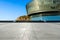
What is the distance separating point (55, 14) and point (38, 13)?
8.19 meters

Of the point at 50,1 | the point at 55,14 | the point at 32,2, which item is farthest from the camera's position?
the point at 32,2

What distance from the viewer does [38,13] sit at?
7531 cm

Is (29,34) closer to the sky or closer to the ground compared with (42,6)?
closer to the ground

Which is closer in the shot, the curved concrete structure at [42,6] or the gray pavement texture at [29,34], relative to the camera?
the gray pavement texture at [29,34]

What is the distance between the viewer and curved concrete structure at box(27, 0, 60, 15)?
74.8 meters

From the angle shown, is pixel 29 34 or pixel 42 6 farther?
pixel 42 6

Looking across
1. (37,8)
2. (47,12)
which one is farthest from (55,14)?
(37,8)

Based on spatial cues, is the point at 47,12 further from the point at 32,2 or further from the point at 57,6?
the point at 32,2

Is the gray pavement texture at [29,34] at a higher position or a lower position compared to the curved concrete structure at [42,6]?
lower

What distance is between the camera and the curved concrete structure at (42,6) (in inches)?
2943

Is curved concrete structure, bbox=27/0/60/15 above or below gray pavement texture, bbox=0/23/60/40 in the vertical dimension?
above

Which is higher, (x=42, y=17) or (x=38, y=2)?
(x=38, y=2)

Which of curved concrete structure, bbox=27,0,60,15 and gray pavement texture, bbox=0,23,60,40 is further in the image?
curved concrete structure, bbox=27,0,60,15

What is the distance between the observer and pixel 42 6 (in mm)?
78562
